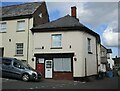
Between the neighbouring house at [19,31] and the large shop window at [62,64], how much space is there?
303 centimetres

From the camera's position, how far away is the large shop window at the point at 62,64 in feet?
87.7

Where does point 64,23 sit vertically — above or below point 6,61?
above

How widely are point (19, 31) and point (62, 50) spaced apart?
6.52m

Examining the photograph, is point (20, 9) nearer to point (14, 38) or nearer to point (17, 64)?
point (14, 38)

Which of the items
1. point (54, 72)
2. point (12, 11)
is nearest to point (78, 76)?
point (54, 72)

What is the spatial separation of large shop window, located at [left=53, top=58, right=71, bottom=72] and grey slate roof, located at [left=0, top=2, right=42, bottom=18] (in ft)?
24.1

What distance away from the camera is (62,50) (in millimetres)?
27219

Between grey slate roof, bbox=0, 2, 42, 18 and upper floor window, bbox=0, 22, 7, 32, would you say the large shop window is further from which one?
upper floor window, bbox=0, 22, 7, 32

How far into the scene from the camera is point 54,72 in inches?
1069

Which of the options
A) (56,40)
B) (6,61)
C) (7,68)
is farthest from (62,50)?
(7,68)

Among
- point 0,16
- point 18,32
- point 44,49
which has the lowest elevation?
point 44,49

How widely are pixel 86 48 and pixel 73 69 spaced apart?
3469mm

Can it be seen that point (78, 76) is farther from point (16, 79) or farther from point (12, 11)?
point (12, 11)

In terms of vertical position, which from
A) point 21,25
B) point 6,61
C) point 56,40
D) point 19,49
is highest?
point 21,25
